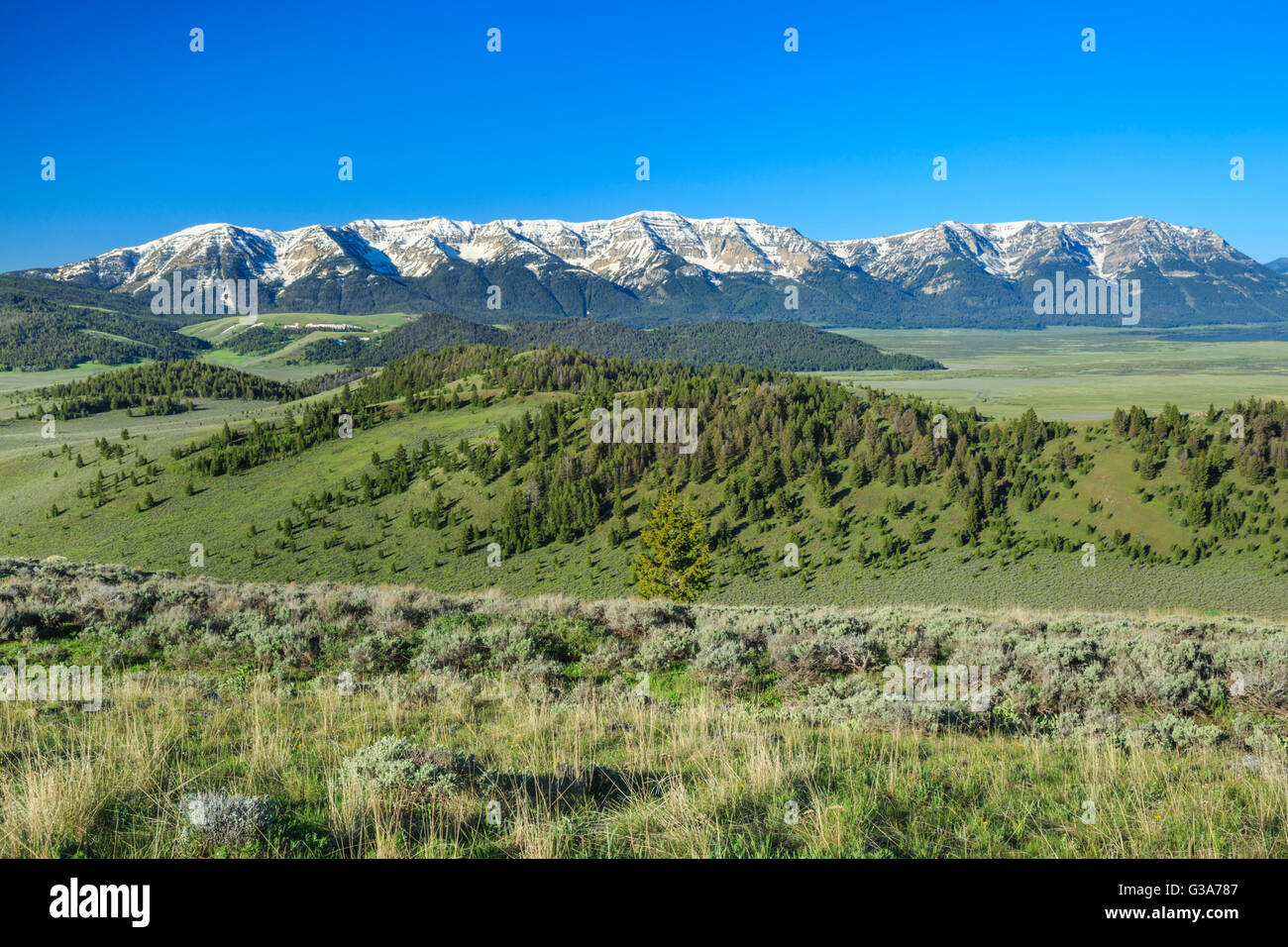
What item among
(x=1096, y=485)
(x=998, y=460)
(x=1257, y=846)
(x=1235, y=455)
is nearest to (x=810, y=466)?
(x=998, y=460)

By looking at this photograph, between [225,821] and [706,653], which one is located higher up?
[225,821]

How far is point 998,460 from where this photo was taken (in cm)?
8788

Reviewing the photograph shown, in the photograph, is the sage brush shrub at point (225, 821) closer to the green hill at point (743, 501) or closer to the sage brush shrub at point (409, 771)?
the sage brush shrub at point (409, 771)

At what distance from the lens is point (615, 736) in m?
8.05

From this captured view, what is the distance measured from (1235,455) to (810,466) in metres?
53.3

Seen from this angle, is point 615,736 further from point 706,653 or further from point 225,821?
point 706,653

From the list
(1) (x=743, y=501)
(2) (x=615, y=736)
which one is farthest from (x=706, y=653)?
(1) (x=743, y=501)

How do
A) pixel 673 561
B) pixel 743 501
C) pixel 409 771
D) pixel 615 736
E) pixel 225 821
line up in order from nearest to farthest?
pixel 225 821, pixel 409 771, pixel 615 736, pixel 673 561, pixel 743 501

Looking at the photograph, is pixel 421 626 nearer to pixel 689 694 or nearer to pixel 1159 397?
pixel 689 694

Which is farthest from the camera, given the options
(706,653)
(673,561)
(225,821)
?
(673,561)

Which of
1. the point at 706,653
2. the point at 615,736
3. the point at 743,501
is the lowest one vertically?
the point at 743,501

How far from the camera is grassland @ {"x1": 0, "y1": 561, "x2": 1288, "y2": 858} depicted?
489cm
